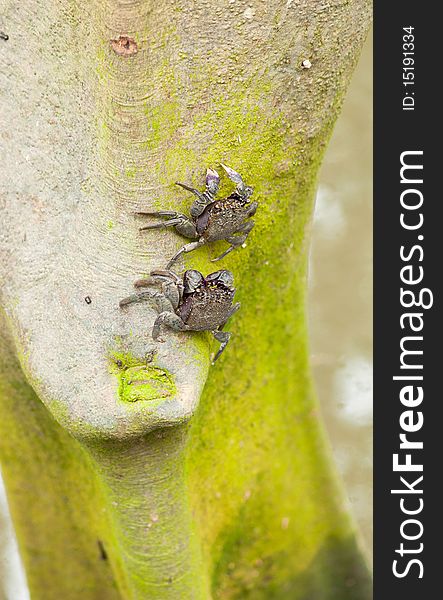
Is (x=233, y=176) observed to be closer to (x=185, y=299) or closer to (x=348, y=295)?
(x=185, y=299)

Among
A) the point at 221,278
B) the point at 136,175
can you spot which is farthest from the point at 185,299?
the point at 136,175

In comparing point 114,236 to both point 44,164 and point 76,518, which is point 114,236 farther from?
point 76,518

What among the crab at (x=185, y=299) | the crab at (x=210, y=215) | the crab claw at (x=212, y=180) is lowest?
the crab at (x=185, y=299)

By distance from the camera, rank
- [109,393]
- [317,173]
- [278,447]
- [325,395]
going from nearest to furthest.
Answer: [109,393]
[317,173]
[278,447]
[325,395]

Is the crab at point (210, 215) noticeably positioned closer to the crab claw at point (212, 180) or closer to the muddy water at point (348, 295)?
the crab claw at point (212, 180)

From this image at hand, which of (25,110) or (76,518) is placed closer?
(25,110)

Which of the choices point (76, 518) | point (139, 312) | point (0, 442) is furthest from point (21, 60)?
point (76, 518)

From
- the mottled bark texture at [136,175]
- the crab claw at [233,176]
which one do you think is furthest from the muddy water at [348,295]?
the crab claw at [233,176]
